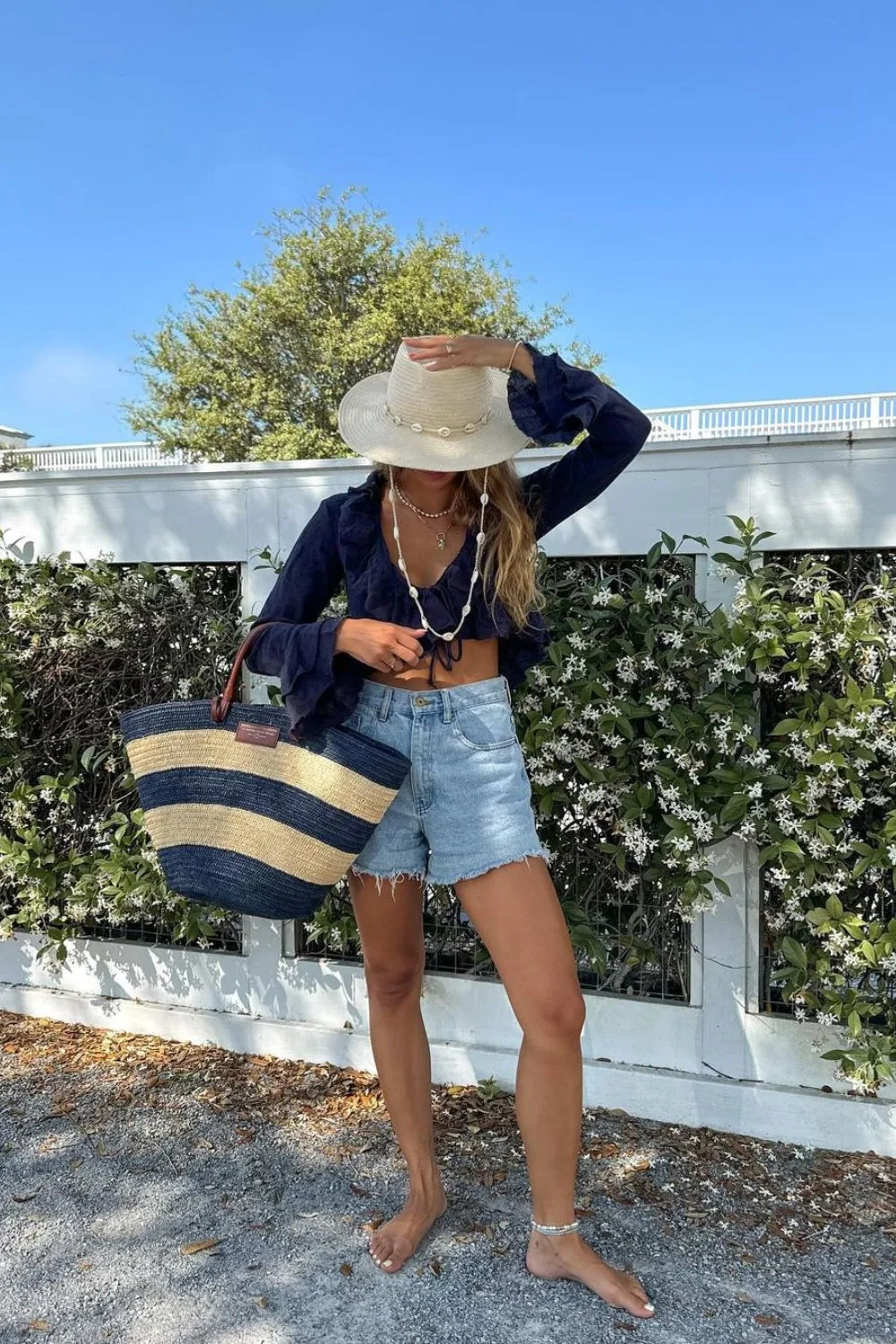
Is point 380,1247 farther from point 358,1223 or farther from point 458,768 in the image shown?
point 458,768

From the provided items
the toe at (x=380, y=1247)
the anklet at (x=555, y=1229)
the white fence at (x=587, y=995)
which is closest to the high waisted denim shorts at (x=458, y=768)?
the anklet at (x=555, y=1229)

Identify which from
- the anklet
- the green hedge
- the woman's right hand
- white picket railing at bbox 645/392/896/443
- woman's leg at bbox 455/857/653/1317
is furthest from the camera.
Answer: white picket railing at bbox 645/392/896/443

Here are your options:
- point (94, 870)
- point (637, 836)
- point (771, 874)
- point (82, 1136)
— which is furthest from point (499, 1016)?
point (94, 870)

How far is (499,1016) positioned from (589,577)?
138cm

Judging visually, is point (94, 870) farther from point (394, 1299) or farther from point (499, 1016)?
point (394, 1299)

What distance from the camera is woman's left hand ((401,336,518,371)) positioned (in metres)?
1.76

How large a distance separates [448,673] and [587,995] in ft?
4.69

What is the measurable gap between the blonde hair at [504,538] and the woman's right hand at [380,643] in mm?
206

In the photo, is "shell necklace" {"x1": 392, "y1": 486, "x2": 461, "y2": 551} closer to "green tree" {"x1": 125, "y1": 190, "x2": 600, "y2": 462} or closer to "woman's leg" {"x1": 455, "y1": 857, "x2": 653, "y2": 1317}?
"woman's leg" {"x1": 455, "y1": 857, "x2": 653, "y2": 1317}

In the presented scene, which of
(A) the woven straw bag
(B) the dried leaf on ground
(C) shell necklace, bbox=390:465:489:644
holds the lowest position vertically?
(B) the dried leaf on ground

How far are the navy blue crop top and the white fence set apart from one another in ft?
2.64

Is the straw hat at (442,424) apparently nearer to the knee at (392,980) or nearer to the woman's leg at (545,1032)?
the woman's leg at (545,1032)

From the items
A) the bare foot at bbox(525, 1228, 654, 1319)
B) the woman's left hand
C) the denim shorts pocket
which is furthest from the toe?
the woman's left hand

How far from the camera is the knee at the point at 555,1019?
1.80 metres
